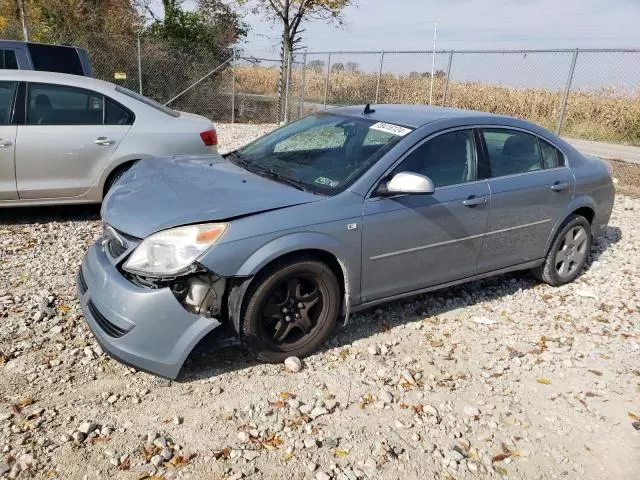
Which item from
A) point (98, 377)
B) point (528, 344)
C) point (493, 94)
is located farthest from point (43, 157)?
point (493, 94)

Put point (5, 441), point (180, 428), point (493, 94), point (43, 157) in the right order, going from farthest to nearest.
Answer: point (493, 94) → point (43, 157) → point (180, 428) → point (5, 441)

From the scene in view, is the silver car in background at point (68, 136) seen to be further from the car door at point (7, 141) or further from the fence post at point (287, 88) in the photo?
the fence post at point (287, 88)

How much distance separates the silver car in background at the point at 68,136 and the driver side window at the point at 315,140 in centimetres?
208

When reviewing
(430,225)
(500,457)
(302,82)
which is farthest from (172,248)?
(302,82)

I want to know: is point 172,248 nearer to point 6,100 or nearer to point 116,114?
point 116,114

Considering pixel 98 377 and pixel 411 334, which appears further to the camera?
pixel 411 334

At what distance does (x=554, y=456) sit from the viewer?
116 inches

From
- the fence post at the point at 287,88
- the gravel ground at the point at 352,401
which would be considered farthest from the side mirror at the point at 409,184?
the fence post at the point at 287,88

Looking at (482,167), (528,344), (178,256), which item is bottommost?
(528,344)

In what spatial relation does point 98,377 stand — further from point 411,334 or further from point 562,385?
→ point 562,385

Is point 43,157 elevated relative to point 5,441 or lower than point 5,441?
elevated

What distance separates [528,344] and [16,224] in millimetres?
5246

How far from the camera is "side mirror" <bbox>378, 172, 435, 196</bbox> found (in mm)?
3549

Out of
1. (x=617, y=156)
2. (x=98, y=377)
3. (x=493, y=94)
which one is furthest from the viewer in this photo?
(x=493, y=94)
